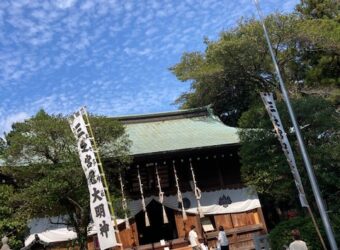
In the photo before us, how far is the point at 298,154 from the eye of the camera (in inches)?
561

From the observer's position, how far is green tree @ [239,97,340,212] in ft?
45.4

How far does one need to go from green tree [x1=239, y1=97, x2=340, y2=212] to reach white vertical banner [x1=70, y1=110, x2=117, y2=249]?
6.29 m

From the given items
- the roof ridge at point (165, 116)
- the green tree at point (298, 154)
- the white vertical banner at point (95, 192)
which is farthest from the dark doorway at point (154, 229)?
the white vertical banner at point (95, 192)

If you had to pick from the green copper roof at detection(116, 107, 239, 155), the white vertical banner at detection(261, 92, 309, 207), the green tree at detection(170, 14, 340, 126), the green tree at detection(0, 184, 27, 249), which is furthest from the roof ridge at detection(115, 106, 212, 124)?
the white vertical banner at detection(261, 92, 309, 207)

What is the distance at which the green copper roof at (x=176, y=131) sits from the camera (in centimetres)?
1894

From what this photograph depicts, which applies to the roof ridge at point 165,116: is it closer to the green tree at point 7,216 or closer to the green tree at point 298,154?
the green tree at point 298,154

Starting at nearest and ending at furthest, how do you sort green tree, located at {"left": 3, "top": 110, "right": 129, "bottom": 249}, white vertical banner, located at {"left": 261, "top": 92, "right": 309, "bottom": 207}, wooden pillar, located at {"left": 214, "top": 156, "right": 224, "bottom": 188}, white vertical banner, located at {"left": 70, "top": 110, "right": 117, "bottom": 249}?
1. white vertical banner, located at {"left": 70, "top": 110, "right": 117, "bottom": 249}
2. white vertical banner, located at {"left": 261, "top": 92, "right": 309, "bottom": 207}
3. green tree, located at {"left": 3, "top": 110, "right": 129, "bottom": 249}
4. wooden pillar, located at {"left": 214, "top": 156, "right": 224, "bottom": 188}

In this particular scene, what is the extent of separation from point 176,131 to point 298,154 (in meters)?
8.48

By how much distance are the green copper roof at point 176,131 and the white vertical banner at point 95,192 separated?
682 centimetres

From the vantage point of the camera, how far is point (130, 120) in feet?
74.1

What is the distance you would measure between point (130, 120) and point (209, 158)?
5267 millimetres

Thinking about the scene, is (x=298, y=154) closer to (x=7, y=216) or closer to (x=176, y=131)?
(x=176, y=131)

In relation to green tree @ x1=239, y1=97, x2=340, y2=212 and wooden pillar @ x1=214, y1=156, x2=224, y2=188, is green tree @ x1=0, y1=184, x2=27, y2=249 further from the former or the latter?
wooden pillar @ x1=214, y1=156, x2=224, y2=188

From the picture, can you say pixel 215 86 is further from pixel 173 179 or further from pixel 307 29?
pixel 173 179
